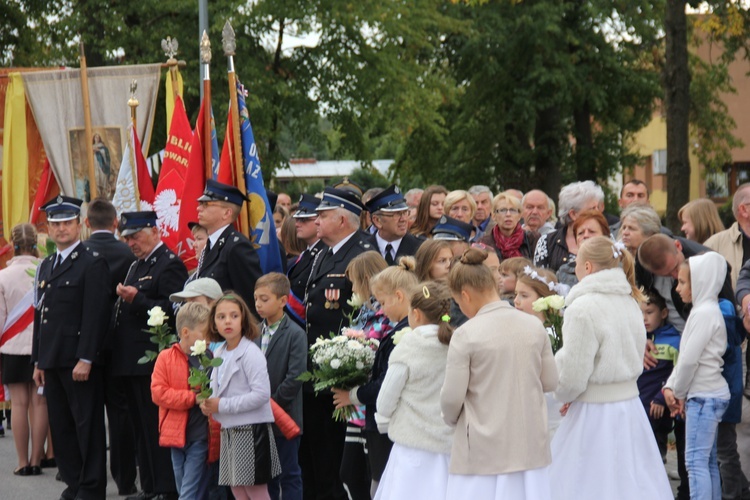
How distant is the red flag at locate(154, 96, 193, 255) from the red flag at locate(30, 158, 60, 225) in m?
2.76

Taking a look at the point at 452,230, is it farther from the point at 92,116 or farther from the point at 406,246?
the point at 92,116

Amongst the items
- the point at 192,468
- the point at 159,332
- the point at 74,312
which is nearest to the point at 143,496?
the point at 192,468

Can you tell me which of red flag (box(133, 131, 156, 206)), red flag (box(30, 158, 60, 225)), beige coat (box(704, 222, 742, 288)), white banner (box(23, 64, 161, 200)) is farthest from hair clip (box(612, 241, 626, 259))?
red flag (box(30, 158, 60, 225))

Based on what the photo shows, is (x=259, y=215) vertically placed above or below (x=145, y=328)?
above

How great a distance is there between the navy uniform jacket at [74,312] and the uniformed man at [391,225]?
2.15m

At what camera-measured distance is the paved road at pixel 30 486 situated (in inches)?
379

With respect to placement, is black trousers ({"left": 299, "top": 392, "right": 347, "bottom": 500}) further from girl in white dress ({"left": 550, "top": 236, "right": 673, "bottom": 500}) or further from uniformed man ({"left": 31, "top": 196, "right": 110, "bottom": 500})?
girl in white dress ({"left": 550, "top": 236, "right": 673, "bottom": 500})

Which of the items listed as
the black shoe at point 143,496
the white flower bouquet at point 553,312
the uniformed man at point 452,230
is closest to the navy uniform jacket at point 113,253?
the black shoe at point 143,496

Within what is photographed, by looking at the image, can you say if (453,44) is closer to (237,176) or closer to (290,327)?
(237,176)

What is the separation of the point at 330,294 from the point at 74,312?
2.19 metres

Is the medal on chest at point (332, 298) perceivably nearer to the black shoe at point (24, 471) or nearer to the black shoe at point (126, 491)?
the black shoe at point (126, 491)

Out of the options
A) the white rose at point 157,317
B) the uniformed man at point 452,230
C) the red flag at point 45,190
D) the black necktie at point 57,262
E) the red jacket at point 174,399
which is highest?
the red flag at point 45,190

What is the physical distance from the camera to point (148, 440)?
8.98 m

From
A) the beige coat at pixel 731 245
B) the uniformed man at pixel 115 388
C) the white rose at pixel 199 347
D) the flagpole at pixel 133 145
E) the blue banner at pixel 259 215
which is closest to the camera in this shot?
the white rose at pixel 199 347
